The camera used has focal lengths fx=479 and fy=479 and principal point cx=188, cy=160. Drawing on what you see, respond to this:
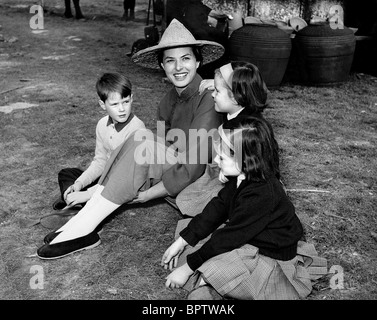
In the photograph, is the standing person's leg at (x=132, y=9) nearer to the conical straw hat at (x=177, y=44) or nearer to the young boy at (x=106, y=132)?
the conical straw hat at (x=177, y=44)

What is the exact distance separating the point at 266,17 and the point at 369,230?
5872mm

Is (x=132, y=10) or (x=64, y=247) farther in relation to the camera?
(x=132, y=10)

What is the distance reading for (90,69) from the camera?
786 centimetres

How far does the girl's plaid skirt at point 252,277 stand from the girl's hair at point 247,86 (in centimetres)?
87

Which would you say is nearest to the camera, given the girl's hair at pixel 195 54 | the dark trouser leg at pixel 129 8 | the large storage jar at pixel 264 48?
the girl's hair at pixel 195 54

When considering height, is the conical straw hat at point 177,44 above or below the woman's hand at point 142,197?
above

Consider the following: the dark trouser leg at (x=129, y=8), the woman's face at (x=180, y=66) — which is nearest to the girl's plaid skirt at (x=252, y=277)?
the woman's face at (x=180, y=66)

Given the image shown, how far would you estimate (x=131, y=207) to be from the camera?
3.43 m

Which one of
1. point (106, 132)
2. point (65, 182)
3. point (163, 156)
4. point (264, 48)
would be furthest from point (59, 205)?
point (264, 48)

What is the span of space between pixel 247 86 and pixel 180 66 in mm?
593

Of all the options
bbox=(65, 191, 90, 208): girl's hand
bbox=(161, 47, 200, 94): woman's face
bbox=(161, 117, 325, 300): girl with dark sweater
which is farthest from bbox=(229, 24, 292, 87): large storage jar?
bbox=(161, 117, 325, 300): girl with dark sweater

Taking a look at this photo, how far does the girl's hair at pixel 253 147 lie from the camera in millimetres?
2359

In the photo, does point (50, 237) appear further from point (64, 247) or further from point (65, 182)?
point (65, 182)

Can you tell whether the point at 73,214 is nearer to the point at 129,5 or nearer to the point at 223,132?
Result: the point at 223,132
